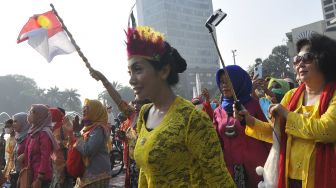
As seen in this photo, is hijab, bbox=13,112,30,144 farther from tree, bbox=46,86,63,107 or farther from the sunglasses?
tree, bbox=46,86,63,107

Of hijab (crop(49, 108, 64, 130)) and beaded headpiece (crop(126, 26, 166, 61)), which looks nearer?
beaded headpiece (crop(126, 26, 166, 61))

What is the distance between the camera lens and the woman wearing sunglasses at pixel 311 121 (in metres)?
2.23

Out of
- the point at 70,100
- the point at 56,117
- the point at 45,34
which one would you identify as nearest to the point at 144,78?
the point at 45,34

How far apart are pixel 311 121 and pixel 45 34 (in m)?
3.67

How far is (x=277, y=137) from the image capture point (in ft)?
8.34

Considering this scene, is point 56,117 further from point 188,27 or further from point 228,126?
point 188,27

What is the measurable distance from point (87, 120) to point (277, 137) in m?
2.66

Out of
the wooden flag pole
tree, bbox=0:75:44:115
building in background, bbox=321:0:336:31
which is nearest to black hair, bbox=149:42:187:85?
the wooden flag pole

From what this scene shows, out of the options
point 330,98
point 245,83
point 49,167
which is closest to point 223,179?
point 330,98

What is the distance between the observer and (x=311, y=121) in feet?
7.45

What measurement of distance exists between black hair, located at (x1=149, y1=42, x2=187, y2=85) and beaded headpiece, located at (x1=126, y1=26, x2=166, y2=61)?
0.03 meters

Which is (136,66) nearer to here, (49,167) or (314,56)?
(314,56)

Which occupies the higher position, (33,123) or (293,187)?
(33,123)

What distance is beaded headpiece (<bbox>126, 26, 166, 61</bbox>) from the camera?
2127 mm
